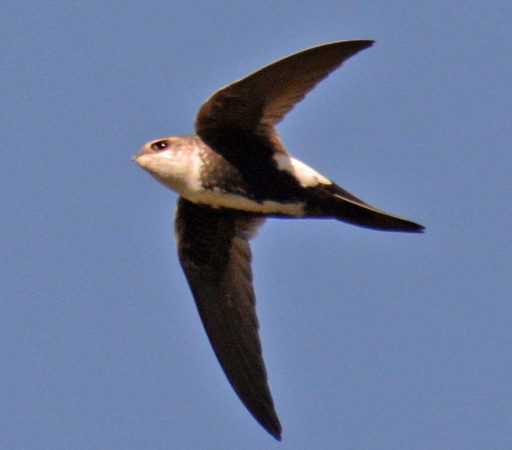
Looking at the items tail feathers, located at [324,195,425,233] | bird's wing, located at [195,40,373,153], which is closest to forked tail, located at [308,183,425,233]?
tail feathers, located at [324,195,425,233]

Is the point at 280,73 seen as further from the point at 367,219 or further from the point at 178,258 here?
the point at 178,258

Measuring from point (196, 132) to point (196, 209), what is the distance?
0.50 metres

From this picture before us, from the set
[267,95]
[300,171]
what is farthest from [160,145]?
[300,171]

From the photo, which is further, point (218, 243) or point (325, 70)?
point (218, 243)

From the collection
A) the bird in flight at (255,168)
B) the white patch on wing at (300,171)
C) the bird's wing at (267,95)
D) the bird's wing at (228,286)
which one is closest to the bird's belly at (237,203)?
the bird in flight at (255,168)

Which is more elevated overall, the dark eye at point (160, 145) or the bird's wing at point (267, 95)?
the bird's wing at point (267, 95)

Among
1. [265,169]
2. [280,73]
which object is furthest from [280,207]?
[280,73]

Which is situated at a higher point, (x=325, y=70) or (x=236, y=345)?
(x=325, y=70)

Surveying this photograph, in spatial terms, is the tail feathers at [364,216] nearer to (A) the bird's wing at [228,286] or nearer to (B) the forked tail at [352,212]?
(B) the forked tail at [352,212]

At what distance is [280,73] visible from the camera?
23.3 ft

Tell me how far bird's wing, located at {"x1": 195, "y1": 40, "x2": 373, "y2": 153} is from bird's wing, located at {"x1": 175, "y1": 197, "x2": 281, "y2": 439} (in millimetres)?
539

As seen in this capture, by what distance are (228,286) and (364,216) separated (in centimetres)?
103

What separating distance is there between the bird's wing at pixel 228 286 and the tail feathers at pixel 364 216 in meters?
0.69

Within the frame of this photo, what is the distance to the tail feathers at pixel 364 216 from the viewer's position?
23.7ft
